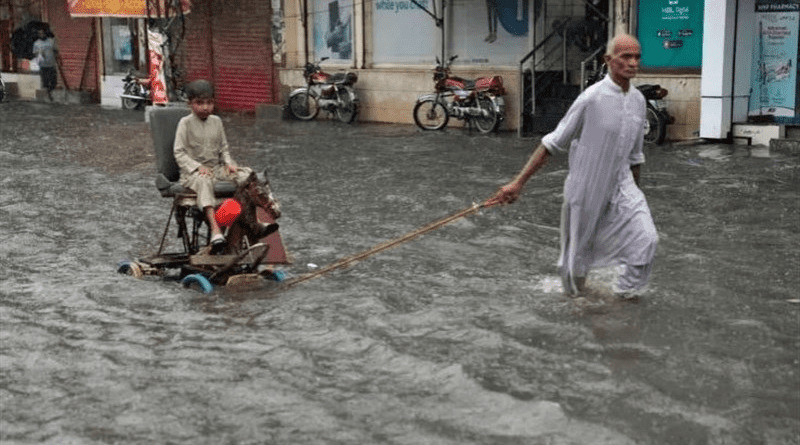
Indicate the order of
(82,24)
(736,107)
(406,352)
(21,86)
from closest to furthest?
1. (406,352)
2. (736,107)
3. (82,24)
4. (21,86)

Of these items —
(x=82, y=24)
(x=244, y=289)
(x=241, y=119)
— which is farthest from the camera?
(x=82, y=24)

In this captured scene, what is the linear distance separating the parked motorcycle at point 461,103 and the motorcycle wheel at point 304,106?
2936 millimetres

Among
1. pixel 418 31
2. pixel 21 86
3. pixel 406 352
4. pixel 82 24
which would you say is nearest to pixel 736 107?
pixel 418 31

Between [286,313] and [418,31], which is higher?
[418,31]

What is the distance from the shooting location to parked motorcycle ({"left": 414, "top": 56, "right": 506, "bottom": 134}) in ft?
63.8

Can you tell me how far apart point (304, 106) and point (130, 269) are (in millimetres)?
14457

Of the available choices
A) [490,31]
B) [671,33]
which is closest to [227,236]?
[671,33]

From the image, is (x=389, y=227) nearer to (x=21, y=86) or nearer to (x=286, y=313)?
(x=286, y=313)

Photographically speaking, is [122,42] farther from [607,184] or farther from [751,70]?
[607,184]

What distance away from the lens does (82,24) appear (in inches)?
1200

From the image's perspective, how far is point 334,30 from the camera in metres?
23.2

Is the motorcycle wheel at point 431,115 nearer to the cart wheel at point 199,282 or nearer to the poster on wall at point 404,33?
Answer: the poster on wall at point 404,33

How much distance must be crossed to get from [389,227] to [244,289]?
3.02m

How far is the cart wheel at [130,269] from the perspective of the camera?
8.54 meters
